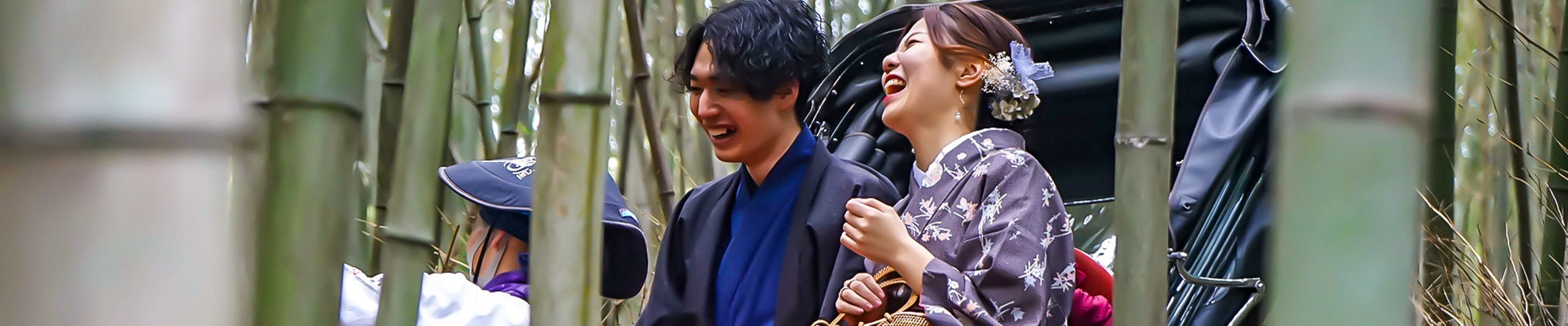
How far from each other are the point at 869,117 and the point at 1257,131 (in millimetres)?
553

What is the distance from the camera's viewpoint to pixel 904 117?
50.8 inches

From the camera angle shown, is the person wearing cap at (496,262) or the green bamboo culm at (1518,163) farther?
the green bamboo culm at (1518,163)

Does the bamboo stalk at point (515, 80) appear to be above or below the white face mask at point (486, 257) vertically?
above

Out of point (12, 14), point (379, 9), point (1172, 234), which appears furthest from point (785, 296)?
point (379, 9)

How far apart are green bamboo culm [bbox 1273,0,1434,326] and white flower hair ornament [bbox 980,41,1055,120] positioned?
913 mm

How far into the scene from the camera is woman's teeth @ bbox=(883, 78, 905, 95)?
4.28 feet

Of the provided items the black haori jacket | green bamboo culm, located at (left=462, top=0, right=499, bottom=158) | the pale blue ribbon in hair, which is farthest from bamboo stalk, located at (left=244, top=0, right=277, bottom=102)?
green bamboo culm, located at (left=462, top=0, right=499, bottom=158)

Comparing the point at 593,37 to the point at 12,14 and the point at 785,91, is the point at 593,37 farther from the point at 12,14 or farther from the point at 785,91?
the point at 785,91

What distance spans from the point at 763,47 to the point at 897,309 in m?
0.32

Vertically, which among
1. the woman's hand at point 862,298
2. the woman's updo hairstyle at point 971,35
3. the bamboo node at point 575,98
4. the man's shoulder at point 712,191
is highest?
the woman's updo hairstyle at point 971,35

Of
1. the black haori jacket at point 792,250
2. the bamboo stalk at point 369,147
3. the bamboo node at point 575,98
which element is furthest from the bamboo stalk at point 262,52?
the bamboo stalk at point 369,147

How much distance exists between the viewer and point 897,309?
1.18 meters

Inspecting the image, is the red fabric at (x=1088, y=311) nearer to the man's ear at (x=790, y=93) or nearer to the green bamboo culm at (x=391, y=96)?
the man's ear at (x=790, y=93)

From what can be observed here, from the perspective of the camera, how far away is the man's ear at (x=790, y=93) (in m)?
1.39
